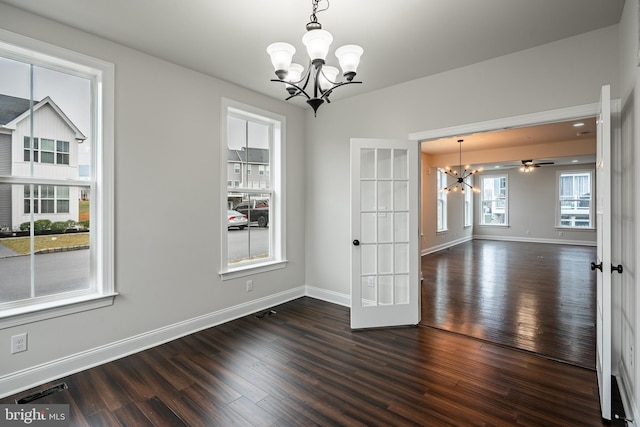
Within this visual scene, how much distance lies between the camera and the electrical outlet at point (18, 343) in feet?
7.47

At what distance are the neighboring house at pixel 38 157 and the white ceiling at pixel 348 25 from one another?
746 mm

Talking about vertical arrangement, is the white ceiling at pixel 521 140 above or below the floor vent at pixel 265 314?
above

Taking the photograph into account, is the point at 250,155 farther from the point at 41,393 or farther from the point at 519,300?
the point at 519,300

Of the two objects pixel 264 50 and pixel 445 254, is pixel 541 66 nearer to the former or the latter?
pixel 264 50

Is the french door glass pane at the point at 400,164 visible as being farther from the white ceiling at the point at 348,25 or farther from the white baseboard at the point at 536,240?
the white baseboard at the point at 536,240

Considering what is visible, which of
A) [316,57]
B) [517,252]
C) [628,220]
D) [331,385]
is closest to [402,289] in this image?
[331,385]

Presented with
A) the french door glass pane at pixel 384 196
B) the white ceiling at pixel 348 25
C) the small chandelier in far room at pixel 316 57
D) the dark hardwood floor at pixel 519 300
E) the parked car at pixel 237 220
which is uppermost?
the white ceiling at pixel 348 25

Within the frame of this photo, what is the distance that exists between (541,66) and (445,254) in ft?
21.1

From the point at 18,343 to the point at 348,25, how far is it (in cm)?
349

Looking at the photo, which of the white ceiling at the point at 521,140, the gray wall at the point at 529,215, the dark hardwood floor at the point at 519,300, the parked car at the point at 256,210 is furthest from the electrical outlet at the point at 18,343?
the gray wall at the point at 529,215

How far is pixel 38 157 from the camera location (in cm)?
248

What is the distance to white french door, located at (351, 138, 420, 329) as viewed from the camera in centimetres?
347

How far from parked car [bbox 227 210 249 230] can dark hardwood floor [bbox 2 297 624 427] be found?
4.28ft

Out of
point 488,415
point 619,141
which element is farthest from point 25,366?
point 619,141
